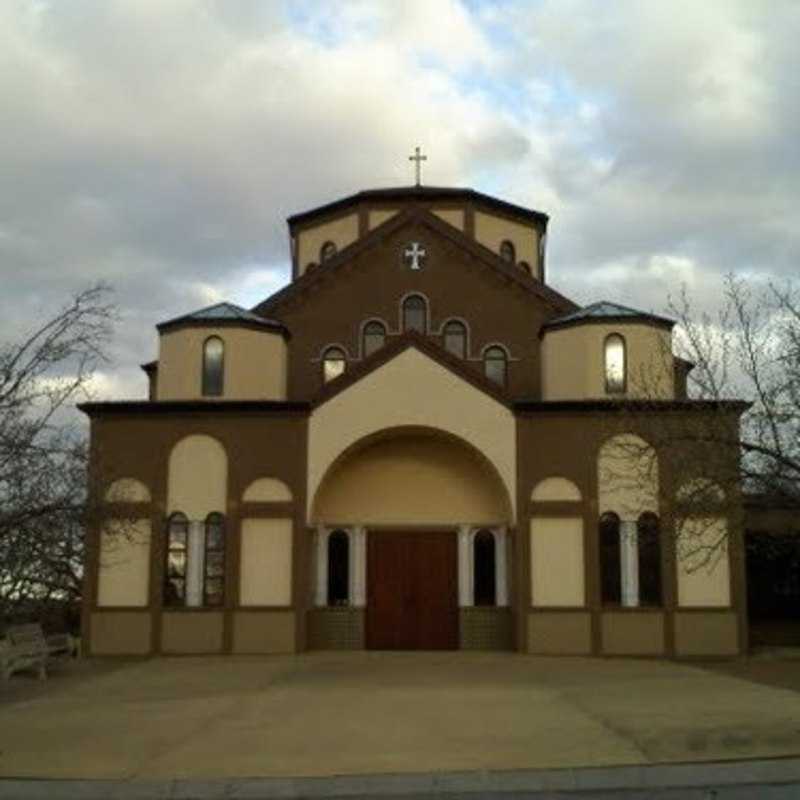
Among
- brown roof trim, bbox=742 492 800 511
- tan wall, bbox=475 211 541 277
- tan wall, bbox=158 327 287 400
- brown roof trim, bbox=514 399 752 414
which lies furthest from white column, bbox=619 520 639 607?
→ tan wall, bbox=475 211 541 277

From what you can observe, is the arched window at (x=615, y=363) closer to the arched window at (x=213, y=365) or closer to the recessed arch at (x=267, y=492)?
the recessed arch at (x=267, y=492)

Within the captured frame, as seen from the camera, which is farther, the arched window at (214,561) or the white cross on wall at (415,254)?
the white cross on wall at (415,254)

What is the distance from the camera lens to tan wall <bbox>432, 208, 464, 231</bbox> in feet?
119

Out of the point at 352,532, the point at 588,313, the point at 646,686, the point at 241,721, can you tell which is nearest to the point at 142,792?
the point at 241,721

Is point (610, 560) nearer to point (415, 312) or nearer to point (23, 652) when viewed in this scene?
point (415, 312)

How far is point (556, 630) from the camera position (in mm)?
27266

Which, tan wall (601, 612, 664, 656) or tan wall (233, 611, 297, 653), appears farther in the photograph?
tan wall (233, 611, 297, 653)

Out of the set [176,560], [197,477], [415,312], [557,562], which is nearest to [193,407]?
[197,477]

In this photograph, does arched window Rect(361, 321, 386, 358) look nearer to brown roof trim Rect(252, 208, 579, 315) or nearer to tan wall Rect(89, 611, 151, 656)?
brown roof trim Rect(252, 208, 579, 315)

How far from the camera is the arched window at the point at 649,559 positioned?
1083 inches

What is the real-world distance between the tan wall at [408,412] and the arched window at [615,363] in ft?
10.8

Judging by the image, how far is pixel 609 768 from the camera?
12102 millimetres

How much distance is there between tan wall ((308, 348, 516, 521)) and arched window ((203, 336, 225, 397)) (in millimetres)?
3419

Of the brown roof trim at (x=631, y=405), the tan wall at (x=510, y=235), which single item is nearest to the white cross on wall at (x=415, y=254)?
the tan wall at (x=510, y=235)
